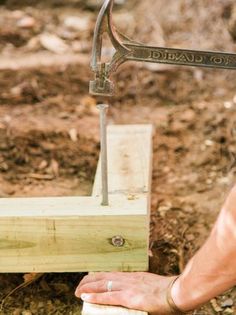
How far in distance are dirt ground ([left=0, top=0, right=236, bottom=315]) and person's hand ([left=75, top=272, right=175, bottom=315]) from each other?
23 centimetres

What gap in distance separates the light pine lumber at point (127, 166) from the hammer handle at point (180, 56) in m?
0.52

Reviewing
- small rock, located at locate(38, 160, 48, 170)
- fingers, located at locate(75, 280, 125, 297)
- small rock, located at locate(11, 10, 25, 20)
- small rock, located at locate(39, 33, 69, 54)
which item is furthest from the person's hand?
small rock, located at locate(11, 10, 25, 20)

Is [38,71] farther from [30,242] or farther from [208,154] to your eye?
[30,242]

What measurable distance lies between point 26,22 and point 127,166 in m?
2.58

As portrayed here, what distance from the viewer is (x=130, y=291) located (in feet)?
7.12

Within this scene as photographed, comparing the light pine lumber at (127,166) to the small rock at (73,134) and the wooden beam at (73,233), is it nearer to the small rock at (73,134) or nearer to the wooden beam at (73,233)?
the wooden beam at (73,233)

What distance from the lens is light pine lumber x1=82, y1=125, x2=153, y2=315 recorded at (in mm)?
2162

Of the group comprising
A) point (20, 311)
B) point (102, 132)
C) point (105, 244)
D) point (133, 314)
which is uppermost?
point (102, 132)

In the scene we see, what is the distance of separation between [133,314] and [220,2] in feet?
10.3

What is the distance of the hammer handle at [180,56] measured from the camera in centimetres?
212

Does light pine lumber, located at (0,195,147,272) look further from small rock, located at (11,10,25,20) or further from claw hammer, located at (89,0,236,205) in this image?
small rock, located at (11,10,25,20)

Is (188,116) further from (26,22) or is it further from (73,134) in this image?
(26,22)


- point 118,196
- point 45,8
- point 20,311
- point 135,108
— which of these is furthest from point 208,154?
point 45,8

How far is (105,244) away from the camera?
7.38 ft
